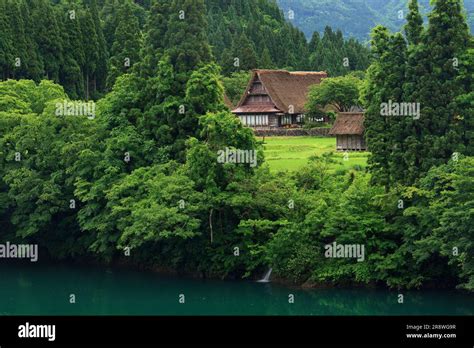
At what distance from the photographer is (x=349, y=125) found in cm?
4972

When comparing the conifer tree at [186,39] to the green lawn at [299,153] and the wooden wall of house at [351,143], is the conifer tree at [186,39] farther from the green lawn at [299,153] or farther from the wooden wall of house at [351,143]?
the wooden wall of house at [351,143]

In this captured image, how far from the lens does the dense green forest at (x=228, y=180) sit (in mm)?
33656

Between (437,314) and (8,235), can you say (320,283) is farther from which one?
(8,235)

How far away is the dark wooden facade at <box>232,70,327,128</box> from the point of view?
70438 millimetres

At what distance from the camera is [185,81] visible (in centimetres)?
4097

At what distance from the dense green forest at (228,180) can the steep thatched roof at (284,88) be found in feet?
90.5

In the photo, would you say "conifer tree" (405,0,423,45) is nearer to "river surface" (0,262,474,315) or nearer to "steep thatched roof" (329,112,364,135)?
"river surface" (0,262,474,315)

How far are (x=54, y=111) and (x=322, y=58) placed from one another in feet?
181

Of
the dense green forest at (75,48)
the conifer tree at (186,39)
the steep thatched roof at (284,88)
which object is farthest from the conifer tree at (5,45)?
the conifer tree at (186,39)

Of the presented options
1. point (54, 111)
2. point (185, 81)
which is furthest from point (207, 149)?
point (54, 111)

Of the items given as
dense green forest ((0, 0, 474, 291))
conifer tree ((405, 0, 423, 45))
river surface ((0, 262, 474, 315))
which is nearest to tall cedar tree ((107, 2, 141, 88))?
dense green forest ((0, 0, 474, 291))

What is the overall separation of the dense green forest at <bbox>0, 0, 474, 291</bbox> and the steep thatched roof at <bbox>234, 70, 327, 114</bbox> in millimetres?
27596

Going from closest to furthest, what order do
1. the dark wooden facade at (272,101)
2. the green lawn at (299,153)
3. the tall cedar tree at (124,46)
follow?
the green lawn at (299,153), the tall cedar tree at (124,46), the dark wooden facade at (272,101)

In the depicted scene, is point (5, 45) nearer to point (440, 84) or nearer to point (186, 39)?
point (186, 39)
